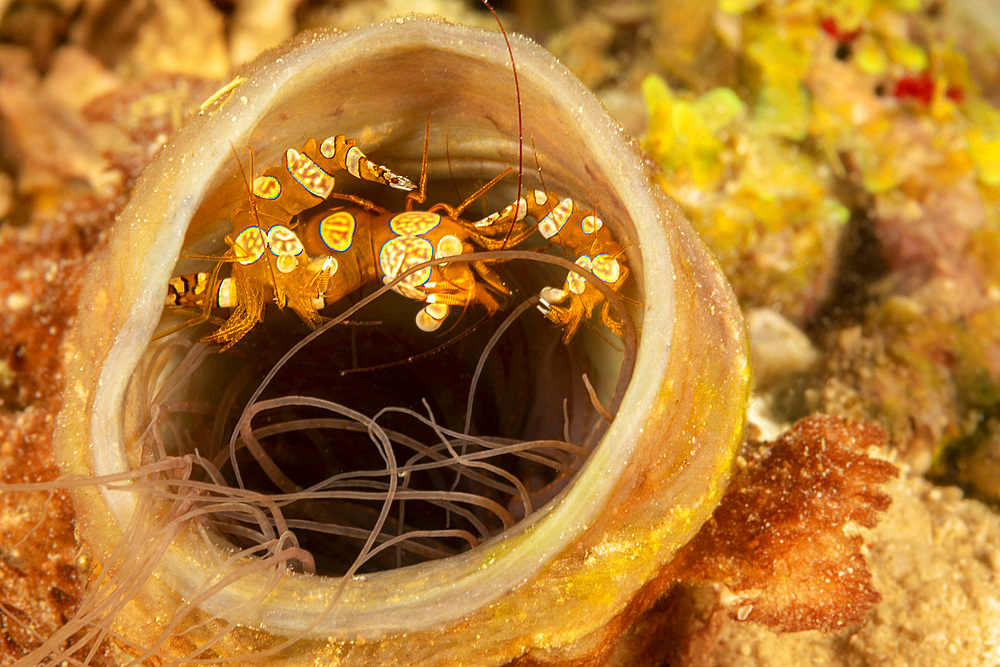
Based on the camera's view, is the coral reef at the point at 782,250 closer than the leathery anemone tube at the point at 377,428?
No

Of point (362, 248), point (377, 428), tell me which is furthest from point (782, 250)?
point (377, 428)

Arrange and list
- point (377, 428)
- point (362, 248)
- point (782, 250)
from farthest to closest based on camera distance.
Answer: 1. point (782, 250)
2. point (362, 248)
3. point (377, 428)

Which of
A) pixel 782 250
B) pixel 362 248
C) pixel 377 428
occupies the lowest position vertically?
pixel 782 250

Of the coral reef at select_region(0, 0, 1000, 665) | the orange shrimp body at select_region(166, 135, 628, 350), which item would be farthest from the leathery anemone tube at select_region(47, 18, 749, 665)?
the coral reef at select_region(0, 0, 1000, 665)

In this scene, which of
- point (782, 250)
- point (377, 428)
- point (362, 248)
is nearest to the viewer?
point (377, 428)

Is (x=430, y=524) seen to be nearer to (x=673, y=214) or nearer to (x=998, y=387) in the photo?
(x=673, y=214)

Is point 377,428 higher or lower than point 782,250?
higher

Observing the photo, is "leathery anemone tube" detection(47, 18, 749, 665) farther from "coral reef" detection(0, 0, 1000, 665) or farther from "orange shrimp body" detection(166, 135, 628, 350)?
"coral reef" detection(0, 0, 1000, 665)

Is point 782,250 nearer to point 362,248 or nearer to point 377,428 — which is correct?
point 362,248

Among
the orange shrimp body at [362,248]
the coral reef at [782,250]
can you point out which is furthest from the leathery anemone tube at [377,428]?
the coral reef at [782,250]

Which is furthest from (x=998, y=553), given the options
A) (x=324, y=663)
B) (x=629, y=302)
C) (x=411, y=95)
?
(x=411, y=95)

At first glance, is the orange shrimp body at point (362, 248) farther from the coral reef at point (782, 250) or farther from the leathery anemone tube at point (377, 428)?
the coral reef at point (782, 250)

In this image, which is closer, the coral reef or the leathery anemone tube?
the leathery anemone tube
